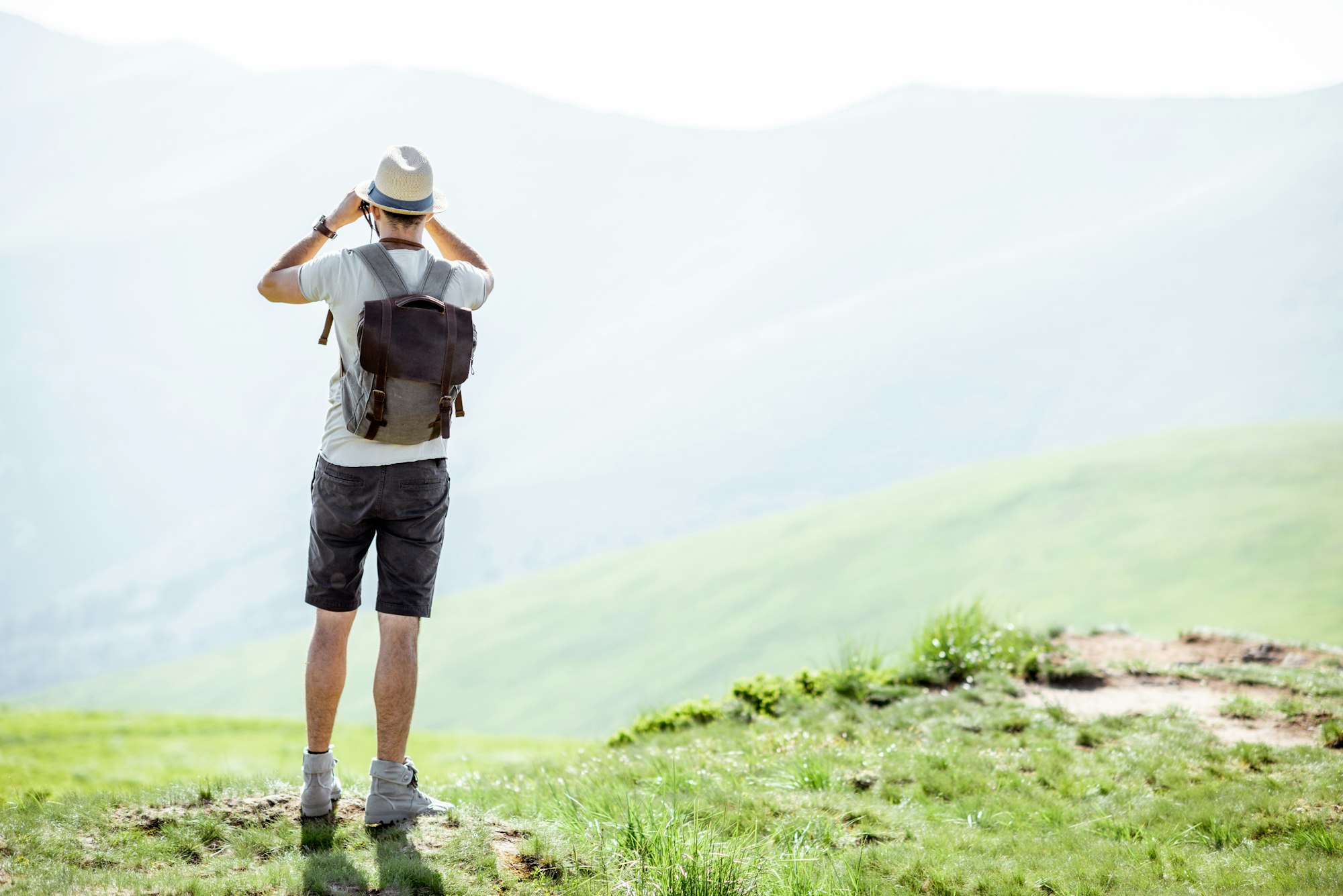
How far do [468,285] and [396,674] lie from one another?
54.4 inches

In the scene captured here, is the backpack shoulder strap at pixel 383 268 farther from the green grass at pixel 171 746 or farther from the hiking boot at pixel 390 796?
the green grass at pixel 171 746

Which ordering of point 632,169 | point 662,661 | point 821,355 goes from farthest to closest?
1. point 632,169
2. point 821,355
3. point 662,661

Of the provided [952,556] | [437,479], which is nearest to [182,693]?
[952,556]

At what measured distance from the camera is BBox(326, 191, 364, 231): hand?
3342mm

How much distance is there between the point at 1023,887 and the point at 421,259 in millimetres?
3035

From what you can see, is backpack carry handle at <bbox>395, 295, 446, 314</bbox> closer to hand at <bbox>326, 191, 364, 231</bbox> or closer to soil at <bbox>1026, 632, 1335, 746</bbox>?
hand at <bbox>326, 191, 364, 231</bbox>

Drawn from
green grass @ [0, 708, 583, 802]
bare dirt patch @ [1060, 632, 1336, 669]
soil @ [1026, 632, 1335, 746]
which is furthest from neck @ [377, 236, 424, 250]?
bare dirt patch @ [1060, 632, 1336, 669]

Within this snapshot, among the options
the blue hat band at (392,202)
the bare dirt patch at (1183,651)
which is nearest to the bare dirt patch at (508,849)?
the blue hat band at (392,202)

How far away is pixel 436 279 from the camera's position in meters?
3.33

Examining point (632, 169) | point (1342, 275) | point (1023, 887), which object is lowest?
point (1023, 887)

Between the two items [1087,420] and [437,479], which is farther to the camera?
[1087,420]

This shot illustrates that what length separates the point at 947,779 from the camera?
4.68 m

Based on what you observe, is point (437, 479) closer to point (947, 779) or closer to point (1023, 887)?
point (1023, 887)

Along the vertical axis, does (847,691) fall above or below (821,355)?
below
